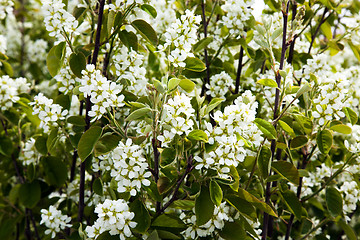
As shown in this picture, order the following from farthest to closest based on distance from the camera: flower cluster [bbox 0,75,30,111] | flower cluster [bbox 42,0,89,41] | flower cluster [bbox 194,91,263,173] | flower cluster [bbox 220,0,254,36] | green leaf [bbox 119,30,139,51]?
flower cluster [bbox 0,75,30,111]
flower cluster [bbox 220,0,254,36]
green leaf [bbox 119,30,139,51]
flower cluster [bbox 42,0,89,41]
flower cluster [bbox 194,91,263,173]

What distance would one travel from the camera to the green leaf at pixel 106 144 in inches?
46.5

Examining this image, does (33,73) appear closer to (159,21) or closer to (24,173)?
(24,173)

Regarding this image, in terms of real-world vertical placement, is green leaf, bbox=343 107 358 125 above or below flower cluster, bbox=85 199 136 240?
above

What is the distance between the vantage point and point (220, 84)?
5.66 ft

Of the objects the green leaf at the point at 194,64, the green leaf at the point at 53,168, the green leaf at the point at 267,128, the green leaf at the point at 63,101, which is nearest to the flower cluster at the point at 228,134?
the green leaf at the point at 267,128

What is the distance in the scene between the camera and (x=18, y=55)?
10.2 ft

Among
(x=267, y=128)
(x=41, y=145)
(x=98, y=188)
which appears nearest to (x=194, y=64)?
(x=267, y=128)

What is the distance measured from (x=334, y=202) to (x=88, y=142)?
0.98 meters

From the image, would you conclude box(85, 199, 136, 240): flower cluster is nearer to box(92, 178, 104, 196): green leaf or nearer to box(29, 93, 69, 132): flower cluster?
box(92, 178, 104, 196): green leaf

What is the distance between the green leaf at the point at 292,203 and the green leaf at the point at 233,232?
0.24m

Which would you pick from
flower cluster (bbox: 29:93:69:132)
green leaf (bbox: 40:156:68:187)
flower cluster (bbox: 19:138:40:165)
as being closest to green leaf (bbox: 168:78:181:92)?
flower cluster (bbox: 29:93:69:132)

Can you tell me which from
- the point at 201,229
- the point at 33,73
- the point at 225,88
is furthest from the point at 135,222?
the point at 33,73

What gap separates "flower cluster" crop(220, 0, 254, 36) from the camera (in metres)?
1.66

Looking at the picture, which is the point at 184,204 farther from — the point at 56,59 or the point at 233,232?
the point at 56,59
